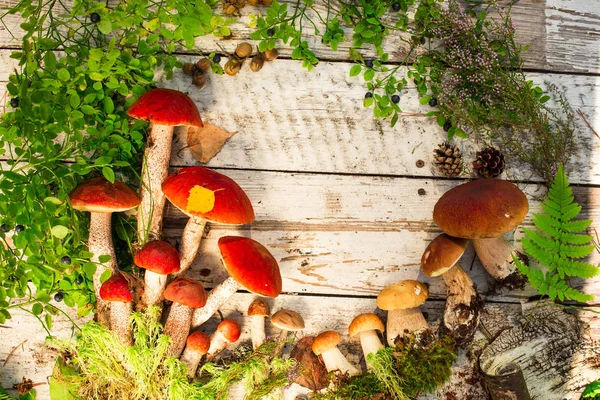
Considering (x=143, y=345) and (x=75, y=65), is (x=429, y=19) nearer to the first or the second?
(x=75, y=65)

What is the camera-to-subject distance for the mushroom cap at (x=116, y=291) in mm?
2168

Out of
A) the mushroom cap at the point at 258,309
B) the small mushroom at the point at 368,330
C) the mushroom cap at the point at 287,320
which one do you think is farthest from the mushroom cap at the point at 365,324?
the mushroom cap at the point at 258,309

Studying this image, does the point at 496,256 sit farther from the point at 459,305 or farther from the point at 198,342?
the point at 198,342

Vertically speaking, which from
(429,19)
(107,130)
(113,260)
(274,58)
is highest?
(429,19)

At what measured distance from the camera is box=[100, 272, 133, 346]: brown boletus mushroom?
85.4 inches

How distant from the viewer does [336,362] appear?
94.8 inches

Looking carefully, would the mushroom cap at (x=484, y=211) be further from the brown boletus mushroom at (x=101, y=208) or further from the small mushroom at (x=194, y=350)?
the brown boletus mushroom at (x=101, y=208)

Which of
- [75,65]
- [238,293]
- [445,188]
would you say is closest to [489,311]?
[445,188]

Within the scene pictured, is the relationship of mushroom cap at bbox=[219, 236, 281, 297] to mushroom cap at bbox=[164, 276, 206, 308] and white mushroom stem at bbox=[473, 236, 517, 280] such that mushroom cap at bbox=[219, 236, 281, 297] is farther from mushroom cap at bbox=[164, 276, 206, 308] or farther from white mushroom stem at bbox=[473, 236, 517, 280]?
white mushroom stem at bbox=[473, 236, 517, 280]

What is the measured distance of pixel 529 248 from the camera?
2275 mm

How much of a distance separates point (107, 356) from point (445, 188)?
68.0 inches

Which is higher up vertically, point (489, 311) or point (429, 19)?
point (429, 19)

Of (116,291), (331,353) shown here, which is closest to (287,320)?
(331,353)

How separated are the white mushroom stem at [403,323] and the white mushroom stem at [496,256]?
389 mm
